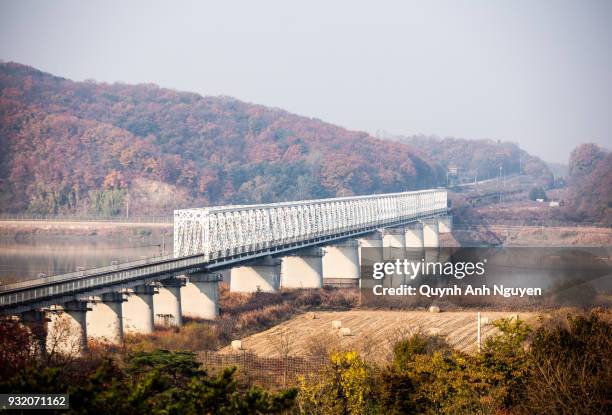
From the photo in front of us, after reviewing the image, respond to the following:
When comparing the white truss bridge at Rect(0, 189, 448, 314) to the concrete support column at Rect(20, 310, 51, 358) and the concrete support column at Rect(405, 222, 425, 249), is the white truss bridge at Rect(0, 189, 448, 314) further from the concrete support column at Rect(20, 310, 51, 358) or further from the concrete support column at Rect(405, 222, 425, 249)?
the concrete support column at Rect(405, 222, 425, 249)

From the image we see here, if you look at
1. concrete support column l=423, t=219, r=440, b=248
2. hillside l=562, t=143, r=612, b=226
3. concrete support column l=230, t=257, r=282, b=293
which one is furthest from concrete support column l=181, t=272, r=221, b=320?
hillside l=562, t=143, r=612, b=226

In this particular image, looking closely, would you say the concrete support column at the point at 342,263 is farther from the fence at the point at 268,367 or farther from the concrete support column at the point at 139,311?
the fence at the point at 268,367

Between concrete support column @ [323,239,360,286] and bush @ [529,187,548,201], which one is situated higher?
bush @ [529,187,548,201]

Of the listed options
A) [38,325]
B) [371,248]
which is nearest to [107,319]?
[38,325]

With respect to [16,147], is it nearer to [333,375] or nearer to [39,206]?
[39,206]

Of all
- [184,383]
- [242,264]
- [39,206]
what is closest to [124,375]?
[184,383]

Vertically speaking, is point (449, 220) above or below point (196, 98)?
below

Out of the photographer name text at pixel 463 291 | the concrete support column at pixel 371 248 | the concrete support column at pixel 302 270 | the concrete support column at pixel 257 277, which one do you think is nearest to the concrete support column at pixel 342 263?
the concrete support column at pixel 371 248
